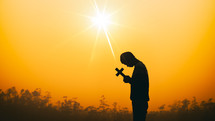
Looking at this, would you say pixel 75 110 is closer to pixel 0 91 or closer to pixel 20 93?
pixel 20 93

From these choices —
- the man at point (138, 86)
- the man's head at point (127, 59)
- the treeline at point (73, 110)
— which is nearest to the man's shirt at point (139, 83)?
the man at point (138, 86)

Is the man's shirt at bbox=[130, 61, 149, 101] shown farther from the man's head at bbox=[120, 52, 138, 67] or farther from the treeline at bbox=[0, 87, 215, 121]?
the treeline at bbox=[0, 87, 215, 121]

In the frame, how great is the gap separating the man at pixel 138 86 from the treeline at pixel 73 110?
4.58 m

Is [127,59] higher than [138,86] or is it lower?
higher

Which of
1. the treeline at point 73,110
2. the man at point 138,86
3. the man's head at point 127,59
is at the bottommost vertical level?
the man at point 138,86

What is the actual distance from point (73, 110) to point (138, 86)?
5.27 meters

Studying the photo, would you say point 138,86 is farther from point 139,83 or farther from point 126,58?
point 126,58

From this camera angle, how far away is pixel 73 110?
8984 millimetres

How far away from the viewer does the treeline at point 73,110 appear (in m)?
8.41

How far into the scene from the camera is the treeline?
27.6ft

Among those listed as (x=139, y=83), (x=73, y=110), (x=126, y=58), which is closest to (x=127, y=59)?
(x=126, y=58)

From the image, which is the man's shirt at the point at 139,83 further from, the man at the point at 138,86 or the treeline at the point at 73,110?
the treeline at the point at 73,110

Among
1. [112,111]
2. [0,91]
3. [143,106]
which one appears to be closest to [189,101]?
[112,111]

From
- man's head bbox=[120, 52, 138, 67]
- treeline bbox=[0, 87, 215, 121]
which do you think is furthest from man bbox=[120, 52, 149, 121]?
treeline bbox=[0, 87, 215, 121]
